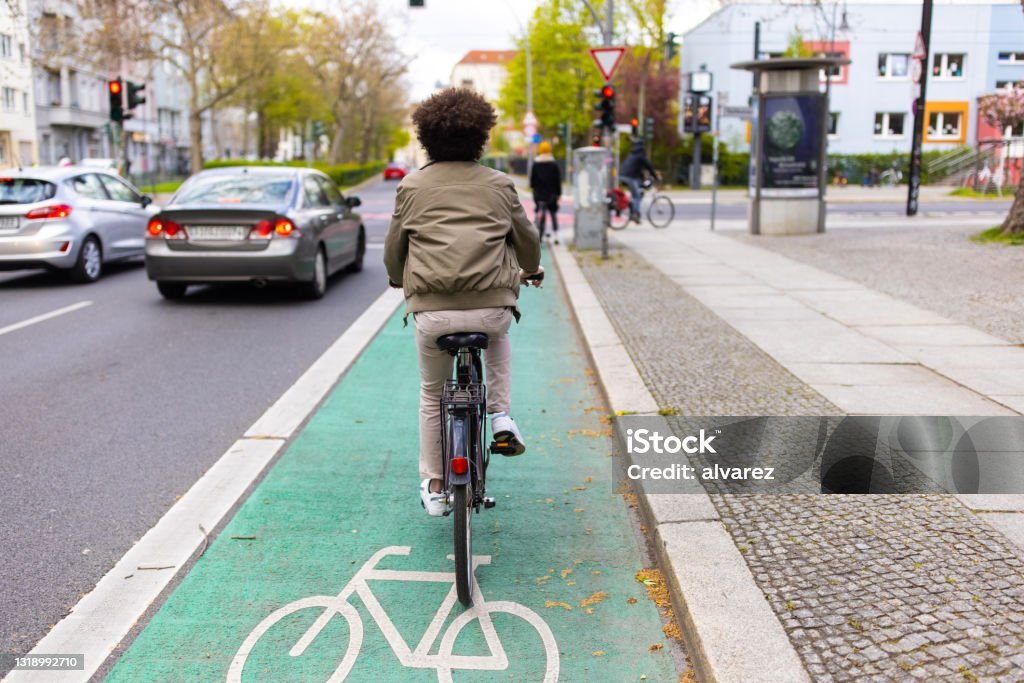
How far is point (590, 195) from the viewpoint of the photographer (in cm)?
1719

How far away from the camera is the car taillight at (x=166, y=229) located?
11336mm

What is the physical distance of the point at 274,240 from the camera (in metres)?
11.3

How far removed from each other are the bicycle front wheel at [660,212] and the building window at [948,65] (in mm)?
35157

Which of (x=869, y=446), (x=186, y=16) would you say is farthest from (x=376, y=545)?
(x=186, y=16)

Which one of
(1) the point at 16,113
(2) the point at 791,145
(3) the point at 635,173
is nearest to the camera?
(2) the point at 791,145

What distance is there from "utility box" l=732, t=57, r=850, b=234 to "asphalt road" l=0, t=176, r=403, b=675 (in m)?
9.90

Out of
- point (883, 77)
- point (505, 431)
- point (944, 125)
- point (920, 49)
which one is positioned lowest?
point (505, 431)

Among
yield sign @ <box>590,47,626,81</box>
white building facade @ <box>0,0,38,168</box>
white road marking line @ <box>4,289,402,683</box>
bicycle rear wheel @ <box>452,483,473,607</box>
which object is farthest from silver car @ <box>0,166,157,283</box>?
white building facade @ <box>0,0,38,168</box>

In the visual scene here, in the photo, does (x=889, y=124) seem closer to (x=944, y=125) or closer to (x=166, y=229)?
(x=944, y=125)

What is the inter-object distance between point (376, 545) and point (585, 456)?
5.42 feet

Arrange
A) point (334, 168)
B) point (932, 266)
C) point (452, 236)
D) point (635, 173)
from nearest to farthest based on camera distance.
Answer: point (452, 236), point (932, 266), point (635, 173), point (334, 168)

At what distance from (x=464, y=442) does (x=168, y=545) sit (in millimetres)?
1524

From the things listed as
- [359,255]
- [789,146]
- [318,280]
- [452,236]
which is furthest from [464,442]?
[789,146]

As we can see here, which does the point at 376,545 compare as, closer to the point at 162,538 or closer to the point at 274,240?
the point at 162,538
